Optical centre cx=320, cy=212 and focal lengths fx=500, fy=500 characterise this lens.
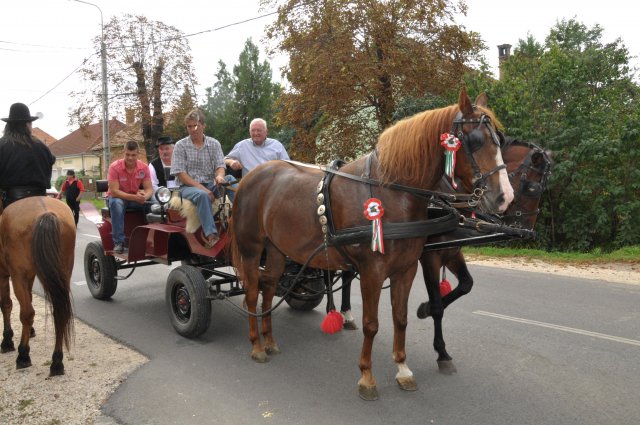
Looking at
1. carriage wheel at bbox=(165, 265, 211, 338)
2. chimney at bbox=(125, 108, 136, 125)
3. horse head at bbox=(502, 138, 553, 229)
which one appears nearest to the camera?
horse head at bbox=(502, 138, 553, 229)

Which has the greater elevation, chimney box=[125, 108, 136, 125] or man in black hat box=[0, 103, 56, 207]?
chimney box=[125, 108, 136, 125]

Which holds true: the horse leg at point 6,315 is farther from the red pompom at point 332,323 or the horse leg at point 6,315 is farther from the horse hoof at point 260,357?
the red pompom at point 332,323

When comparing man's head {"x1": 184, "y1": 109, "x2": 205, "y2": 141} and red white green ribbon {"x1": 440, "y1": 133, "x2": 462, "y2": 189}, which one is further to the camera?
man's head {"x1": 184, "y1": 109, "x2": 205, "y2": 141}

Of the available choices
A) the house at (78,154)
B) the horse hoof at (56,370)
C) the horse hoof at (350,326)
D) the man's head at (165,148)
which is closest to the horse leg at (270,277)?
the horse hoof at (350,326)

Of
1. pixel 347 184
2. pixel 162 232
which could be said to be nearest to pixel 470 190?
pixel 347 184

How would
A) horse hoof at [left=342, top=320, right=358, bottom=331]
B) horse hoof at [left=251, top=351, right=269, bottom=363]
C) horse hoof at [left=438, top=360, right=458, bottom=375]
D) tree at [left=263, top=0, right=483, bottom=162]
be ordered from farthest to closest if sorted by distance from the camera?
1. tree at [left=263, top=0, right=483, bottom=162]
2. horse hoof at [left=342, top=320, right=358, bottom=331]
3. horse hoof at [left=251, top=351, right=269, bottom=363]
4. horse hoof at [left=438, top=360, right=458, bottom=375]

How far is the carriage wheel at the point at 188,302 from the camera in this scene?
497 cm

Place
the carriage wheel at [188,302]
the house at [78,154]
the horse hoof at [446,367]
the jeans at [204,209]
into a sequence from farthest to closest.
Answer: the house at [78,154] → the jeans at [204,209] → the carriage wheel at [188,302] → the horse hoof at [446,367]

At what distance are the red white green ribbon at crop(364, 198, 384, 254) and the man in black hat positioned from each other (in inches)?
131

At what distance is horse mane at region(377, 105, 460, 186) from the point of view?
3.59 meters

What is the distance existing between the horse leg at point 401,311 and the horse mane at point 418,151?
28.1 inches

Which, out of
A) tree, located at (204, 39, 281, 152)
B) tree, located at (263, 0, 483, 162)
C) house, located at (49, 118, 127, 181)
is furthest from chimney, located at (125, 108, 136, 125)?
house, located at (49, 118, 127, 181)

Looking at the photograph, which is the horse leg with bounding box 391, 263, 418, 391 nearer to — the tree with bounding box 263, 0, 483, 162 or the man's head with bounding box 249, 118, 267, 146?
the man's head with bounding box 249, 118, 267, 146

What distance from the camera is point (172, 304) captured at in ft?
17.8
